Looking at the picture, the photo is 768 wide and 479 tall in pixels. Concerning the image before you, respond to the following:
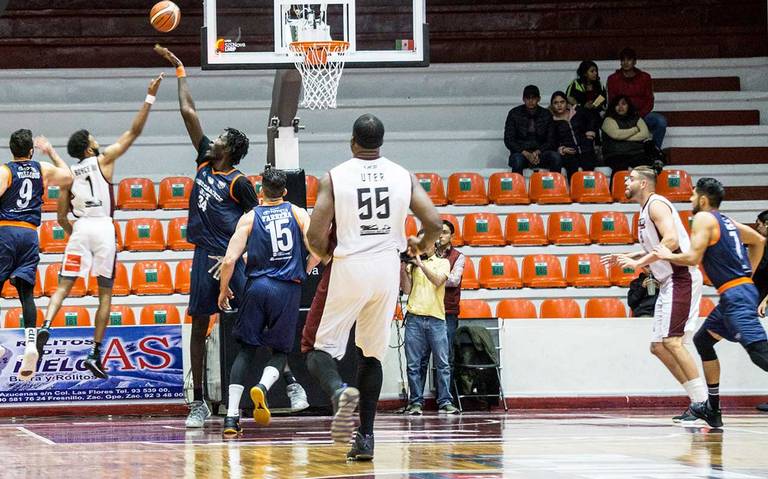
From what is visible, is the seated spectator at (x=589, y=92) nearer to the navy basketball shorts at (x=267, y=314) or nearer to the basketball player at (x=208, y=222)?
the basketball player at (x=208, y=222)

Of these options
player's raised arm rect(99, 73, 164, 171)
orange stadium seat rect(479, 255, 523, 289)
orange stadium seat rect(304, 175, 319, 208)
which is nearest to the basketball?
player's raised arm rect(99, 73, 164, 171)

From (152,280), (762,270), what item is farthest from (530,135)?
(152,280)

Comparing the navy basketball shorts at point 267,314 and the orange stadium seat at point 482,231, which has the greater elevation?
the orange stadium seat at point 482,231

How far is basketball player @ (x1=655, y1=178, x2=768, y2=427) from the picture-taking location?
33.7 ft

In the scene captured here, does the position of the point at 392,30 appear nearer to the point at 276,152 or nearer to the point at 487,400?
the point at 276,152

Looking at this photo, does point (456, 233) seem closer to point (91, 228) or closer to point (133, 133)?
point (91, 228)

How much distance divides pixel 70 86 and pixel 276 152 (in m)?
8.10

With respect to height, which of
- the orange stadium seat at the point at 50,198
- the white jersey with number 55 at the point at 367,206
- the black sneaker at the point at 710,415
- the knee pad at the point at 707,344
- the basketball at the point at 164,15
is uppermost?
the basketball at the point at 164,15

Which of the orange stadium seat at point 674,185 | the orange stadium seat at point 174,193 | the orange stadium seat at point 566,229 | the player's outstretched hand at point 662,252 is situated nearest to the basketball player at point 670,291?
the player's outstretched hand at point 662,252

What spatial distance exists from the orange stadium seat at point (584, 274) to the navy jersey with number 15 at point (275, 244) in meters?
7.09

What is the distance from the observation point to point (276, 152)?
1255cm

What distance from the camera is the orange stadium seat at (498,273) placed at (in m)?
16.0

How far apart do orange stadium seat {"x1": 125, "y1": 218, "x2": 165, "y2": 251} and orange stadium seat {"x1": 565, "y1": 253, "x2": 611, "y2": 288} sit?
5334mm

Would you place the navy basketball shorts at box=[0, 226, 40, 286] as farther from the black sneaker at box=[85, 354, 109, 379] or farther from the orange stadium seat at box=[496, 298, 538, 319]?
the orange stadium seat at box=[496, 298, 538, 319]
